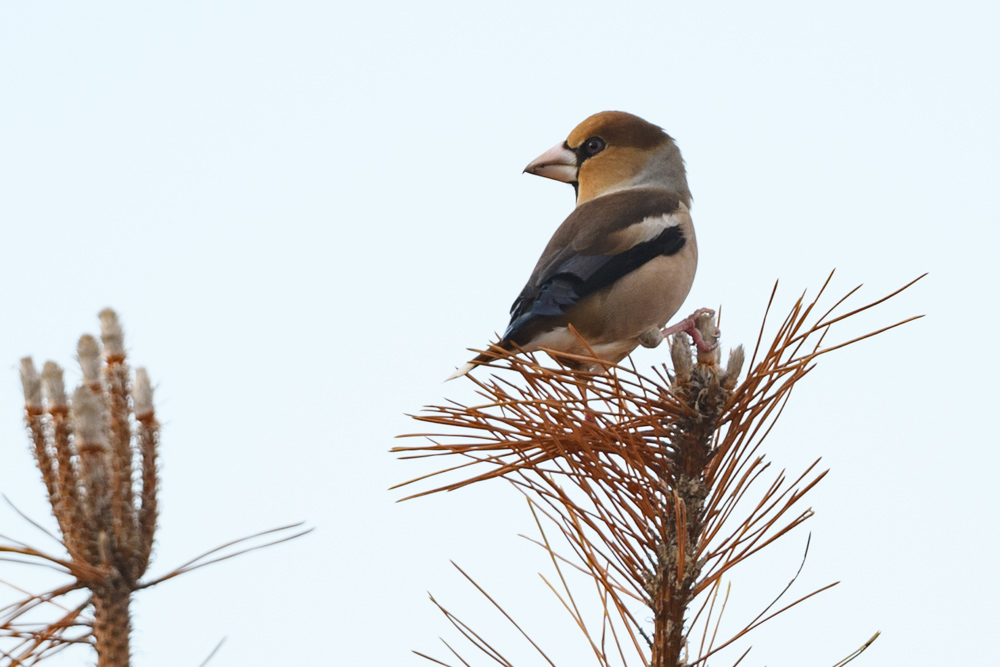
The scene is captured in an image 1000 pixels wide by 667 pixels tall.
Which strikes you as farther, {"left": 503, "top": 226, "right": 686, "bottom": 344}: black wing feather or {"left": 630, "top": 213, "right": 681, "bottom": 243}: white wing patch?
{"left": 630, "top": 213, "right": 681, "bottom": 243}: white wing patch

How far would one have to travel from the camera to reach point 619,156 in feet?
13.1

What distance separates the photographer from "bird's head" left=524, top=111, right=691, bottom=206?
3988 mm

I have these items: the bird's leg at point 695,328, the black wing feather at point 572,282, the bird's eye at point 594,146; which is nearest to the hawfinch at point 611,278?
the black wing feather at point 572,282

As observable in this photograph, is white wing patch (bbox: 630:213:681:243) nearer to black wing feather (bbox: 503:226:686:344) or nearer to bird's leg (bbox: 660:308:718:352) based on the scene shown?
black wing feather (bbox: 503:226:686:344)

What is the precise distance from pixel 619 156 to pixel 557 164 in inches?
9.9

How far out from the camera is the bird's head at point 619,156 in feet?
13.1

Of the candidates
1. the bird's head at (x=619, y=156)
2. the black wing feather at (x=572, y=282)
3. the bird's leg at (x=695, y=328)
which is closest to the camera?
the bird's leg at (x=695, y=328)

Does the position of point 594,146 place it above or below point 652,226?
above

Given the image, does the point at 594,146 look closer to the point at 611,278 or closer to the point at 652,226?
the point at 652,226

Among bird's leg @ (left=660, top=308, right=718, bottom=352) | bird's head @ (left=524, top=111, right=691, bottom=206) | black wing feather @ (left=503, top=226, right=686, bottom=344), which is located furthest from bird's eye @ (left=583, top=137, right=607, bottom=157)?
bird's leg @ (left=660, top=308, right=718, bottom=352)

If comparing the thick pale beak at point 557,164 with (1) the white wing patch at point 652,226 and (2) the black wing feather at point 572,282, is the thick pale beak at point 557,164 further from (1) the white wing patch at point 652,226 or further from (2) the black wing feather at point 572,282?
(2) the black wing feather at point 572,282

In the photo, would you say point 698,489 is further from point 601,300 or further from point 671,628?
point 601,300

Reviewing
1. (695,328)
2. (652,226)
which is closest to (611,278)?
(652,226)

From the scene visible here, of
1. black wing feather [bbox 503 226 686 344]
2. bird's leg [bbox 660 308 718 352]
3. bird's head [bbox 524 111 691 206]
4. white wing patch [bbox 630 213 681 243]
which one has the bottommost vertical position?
bird's leg [bbox 660 308 718 352]
